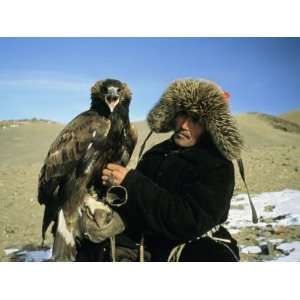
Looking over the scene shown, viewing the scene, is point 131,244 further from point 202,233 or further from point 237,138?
point 237,138

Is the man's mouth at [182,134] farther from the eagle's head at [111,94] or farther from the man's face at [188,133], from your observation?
the eagle's head at [111,94]

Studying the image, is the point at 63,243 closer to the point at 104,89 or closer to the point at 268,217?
the point at 104,89

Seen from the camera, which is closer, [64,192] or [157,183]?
[157,183]

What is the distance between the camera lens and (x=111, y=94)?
2650mm

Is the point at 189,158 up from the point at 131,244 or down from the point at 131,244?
up

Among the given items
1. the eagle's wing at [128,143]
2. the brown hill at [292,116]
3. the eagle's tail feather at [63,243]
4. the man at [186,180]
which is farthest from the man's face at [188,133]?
the brown hill at [292,116]

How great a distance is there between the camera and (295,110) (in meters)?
3.51

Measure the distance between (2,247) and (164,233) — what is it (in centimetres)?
167

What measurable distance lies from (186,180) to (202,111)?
38 centimetres

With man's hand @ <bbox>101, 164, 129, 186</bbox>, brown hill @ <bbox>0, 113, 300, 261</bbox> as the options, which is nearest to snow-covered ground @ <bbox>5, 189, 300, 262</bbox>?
brown hill @ <bbox>0, 113, 300, 261</bbox>

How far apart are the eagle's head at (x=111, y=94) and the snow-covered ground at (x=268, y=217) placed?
132cm
